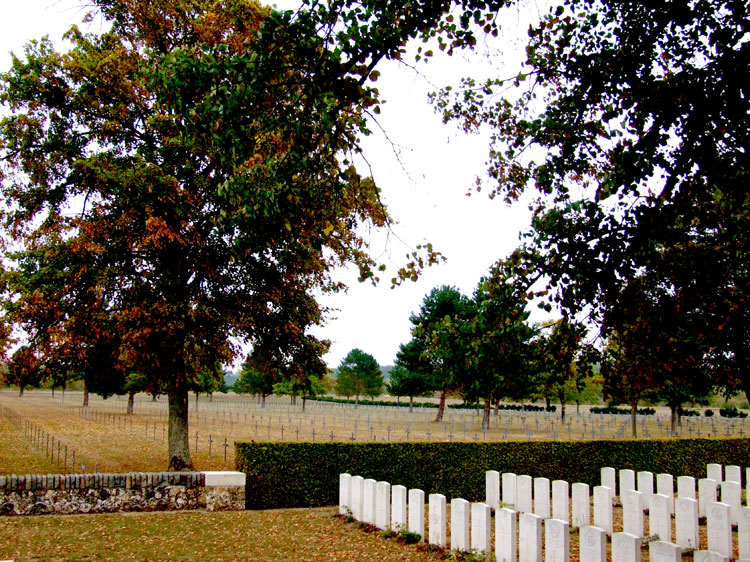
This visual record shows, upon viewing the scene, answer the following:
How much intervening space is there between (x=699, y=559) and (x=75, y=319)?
1491 cm

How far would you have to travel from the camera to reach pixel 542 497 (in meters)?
11.3

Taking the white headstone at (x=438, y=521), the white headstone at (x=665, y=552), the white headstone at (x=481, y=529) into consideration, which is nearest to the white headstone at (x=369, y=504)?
the white headstone at (x=438, y=521)

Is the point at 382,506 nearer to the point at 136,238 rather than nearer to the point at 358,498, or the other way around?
the point at 358,498

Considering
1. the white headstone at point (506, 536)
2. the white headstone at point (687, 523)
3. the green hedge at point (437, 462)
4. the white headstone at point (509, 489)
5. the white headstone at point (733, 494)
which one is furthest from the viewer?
the green hedge at point (437, 462)

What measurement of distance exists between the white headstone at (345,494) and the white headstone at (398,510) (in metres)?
1.71

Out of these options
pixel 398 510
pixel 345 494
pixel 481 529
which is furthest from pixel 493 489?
pixel 481 529

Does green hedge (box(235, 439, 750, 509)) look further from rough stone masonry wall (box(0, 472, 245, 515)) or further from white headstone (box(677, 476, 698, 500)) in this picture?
white headstone (box(677, 476, 698, 500))

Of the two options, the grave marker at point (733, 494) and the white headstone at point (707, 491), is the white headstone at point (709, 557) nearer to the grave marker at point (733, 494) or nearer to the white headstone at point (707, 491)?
the grave marker at point (733, 494)

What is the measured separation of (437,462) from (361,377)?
255 feet

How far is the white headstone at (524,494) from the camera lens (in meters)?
11.5

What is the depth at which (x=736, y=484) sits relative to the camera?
11.4 meters

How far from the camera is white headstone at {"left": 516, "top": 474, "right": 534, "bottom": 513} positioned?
11492 mm

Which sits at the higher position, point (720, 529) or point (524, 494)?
point (720, 529)

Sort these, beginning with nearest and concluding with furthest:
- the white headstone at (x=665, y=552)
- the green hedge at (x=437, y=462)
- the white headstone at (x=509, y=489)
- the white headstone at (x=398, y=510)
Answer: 1. the white headstone at (x=665, y=552)
2. the white headstone at (x=398, y=510)
3. the white headstone at (x=509, y=489)
4. the green hedge at (x=437, y=462)
